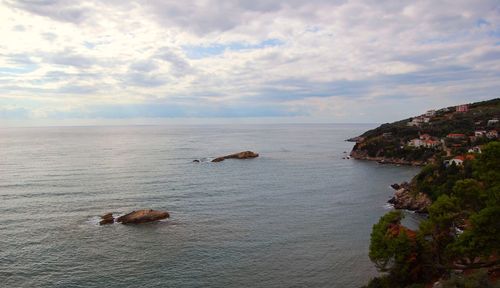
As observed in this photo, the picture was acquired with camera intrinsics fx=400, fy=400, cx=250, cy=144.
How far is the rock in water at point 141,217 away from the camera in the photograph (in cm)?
5594

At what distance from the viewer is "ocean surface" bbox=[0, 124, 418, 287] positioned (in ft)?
127

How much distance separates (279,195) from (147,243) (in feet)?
110

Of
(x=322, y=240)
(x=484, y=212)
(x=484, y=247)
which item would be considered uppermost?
(x=484, y=212)

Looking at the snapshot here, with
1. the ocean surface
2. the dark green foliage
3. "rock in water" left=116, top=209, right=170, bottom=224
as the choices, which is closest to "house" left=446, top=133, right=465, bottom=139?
the ocean surface

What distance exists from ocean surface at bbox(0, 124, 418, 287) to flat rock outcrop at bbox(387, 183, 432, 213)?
2935 millimetres

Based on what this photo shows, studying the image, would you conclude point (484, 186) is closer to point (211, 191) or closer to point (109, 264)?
point (109, 264)

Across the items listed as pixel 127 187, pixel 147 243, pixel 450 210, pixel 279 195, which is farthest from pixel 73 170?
pixel 450 210

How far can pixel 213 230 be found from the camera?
5259cm

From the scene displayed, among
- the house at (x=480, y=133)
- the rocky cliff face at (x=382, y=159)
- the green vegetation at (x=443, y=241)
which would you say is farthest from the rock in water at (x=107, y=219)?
the house at (x=480, y=133)

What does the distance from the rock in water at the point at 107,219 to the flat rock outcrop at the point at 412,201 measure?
4411cm

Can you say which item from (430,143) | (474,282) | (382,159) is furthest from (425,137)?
(474,282)

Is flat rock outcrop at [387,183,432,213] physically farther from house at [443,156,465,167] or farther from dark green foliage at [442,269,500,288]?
dark green foliage at [442,269,500,288]

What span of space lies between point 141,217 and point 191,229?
824cm

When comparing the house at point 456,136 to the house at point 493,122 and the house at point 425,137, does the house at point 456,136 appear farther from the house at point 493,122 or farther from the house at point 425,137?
the house at point 493,122
